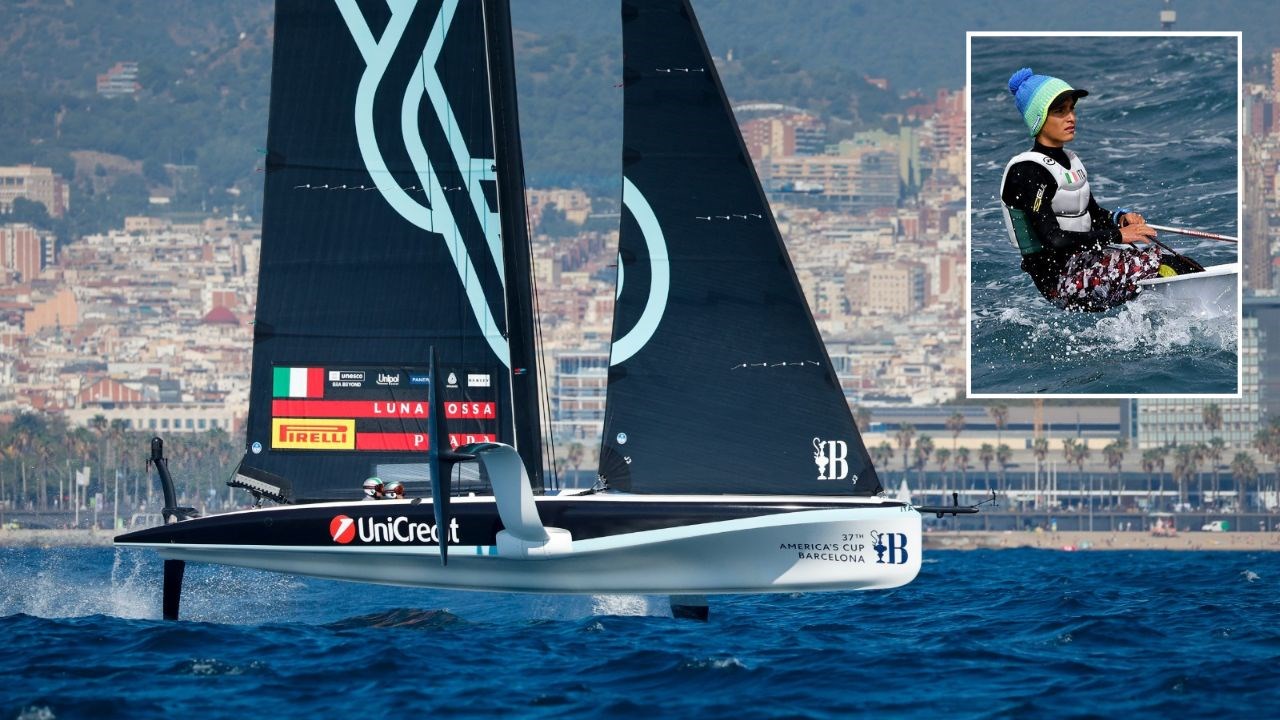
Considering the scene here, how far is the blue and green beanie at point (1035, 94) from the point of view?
1131 inches

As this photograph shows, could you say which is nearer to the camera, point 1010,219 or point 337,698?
point 337,698

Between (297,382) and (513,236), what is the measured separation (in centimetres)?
274

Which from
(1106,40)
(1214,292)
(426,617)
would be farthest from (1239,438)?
(426,617)

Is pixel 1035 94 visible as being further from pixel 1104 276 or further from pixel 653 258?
pixel 653 258

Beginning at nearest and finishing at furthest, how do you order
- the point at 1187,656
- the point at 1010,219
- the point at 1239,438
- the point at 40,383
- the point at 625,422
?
1. the point at 1187,656
2. the point at 625,422
3. the point at 1010,219
4. the point at 1239,438
5. the point at 40,383

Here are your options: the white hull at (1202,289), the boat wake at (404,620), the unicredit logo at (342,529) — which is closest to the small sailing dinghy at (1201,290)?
the white hull at (1202,289)

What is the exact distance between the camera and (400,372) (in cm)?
2334

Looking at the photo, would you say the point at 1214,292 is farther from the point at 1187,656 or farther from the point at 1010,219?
the point at 1187,656

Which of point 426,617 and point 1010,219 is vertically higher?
point 1010,219

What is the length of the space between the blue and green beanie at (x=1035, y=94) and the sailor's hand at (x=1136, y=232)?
237cm

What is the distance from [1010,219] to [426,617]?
44.7ft

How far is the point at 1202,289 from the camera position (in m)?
45.8

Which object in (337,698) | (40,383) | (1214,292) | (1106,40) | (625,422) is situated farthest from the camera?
(40,383)

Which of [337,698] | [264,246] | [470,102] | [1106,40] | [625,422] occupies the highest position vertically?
[1106,40]
